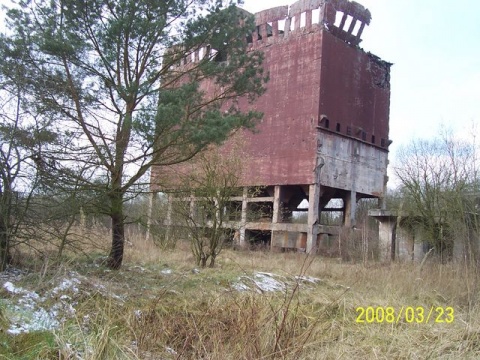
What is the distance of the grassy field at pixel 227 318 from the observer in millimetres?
4684

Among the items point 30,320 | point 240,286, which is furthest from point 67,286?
point 240,286

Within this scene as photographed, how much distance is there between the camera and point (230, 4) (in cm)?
1076

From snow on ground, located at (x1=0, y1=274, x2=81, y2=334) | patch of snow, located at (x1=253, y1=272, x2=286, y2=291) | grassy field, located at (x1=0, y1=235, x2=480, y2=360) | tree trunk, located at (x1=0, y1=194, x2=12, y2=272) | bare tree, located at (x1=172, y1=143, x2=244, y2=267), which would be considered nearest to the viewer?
grassy field, located at (x1=0, y1=235, x2=480, y2=360)

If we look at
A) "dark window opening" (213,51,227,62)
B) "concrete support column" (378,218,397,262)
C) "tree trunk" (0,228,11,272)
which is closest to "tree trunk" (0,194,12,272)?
"tree trunk" (0,228,11,272)

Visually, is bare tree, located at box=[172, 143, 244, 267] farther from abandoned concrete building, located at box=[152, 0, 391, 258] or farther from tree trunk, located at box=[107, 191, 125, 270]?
abandoned concrete building, located at box=[152, 0, 391, 258]

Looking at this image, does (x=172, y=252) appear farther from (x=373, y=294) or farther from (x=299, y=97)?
(x=299, y=97)

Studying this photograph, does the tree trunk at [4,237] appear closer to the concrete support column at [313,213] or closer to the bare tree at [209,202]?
the bare tree at [209,202]

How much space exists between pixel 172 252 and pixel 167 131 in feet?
25.6

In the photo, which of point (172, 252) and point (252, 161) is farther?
point (252, 161)

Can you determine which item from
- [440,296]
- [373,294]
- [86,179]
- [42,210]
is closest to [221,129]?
[86,179]
